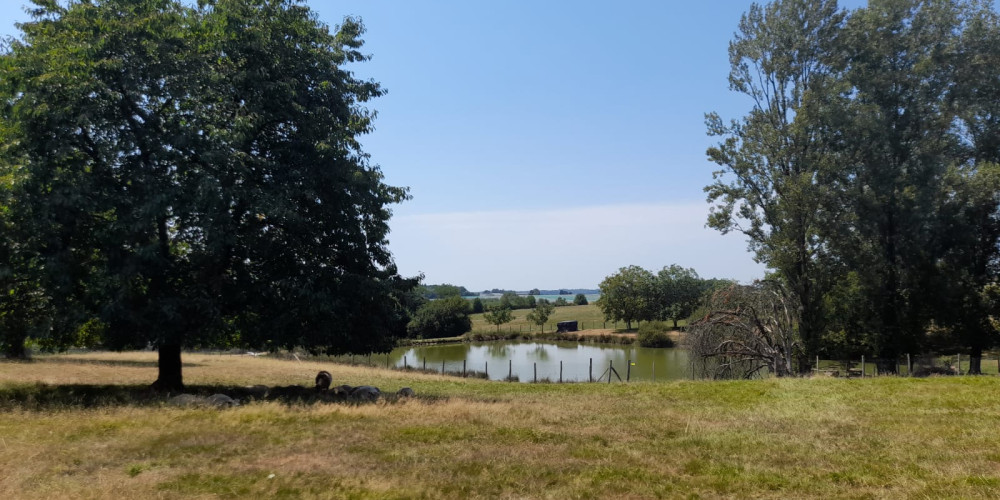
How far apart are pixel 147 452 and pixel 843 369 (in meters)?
34.8

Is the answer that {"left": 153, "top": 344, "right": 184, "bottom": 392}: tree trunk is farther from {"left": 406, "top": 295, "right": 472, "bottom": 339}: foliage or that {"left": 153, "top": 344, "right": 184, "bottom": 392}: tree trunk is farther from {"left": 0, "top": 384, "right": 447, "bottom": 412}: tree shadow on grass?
{"left": 406, "top": 295, "right": 472, "bottom": 339}: foliage

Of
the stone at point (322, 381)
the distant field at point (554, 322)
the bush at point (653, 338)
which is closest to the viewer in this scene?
the stone at point (322, 381)

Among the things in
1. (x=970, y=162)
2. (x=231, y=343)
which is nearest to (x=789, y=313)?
(x=970, y=162)

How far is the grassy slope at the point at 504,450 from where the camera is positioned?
802 centimetres

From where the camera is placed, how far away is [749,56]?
112 feet

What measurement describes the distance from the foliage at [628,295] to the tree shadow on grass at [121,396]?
85208 millimetres

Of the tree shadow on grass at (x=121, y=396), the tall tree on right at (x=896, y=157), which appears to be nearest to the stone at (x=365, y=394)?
the tree shadow on grass at (x=121, y=396)

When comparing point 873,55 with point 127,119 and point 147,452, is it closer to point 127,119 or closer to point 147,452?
point 127,119

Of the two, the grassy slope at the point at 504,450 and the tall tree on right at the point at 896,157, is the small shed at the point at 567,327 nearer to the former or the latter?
the tall tree on right at the point at 896,157

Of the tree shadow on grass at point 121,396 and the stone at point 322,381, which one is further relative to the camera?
the stone at point 322,381

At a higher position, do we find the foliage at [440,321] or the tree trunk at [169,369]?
the tree trunk at [169,369]

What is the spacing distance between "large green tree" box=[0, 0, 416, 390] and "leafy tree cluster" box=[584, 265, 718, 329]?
3285 inches

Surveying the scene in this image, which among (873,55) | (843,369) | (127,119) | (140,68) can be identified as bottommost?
(843,369)

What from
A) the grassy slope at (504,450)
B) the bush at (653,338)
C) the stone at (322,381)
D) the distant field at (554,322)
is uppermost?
the grassy slope at (504,450)
